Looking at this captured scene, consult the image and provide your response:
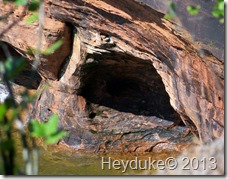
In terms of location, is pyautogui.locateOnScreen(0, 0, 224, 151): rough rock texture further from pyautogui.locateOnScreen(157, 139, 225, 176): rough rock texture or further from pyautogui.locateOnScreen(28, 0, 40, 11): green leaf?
pyautogui.locateOnScreen(28, 0, 40, 11): green leaf

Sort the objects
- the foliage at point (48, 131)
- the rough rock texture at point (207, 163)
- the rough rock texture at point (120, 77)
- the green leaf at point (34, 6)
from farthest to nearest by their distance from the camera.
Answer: the rough rock texture at point (120, 77) → the rough rock texture at point (207, 163) → the green leaf at point (34, 6) → the foliage at point (48, 131)

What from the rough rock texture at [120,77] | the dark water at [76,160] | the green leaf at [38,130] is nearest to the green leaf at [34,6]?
the green leaf at [38,130]

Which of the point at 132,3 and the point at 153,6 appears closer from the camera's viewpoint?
the point at 153,6

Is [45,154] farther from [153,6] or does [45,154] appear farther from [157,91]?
[153,6]

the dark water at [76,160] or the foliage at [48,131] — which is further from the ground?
the dark water at [76,160]

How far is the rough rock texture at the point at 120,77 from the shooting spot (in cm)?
367

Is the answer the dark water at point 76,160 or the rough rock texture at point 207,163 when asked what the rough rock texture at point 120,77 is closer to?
the dark water at point 76,160

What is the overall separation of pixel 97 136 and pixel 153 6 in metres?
2.13

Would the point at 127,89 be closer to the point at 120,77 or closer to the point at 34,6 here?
the point at 120,77

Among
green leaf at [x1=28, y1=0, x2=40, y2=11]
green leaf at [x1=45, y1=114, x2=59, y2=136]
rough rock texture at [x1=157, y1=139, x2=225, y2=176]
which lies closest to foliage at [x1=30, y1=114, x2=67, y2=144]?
green leaf at [x1=45, y1=114, x2=59, y2=136]

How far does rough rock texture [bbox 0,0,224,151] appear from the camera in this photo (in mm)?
3666

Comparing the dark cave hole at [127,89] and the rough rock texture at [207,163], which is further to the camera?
the dark cave hole at [127,89]

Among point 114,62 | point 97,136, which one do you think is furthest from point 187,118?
point 97,136

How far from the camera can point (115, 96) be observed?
5676 mm
